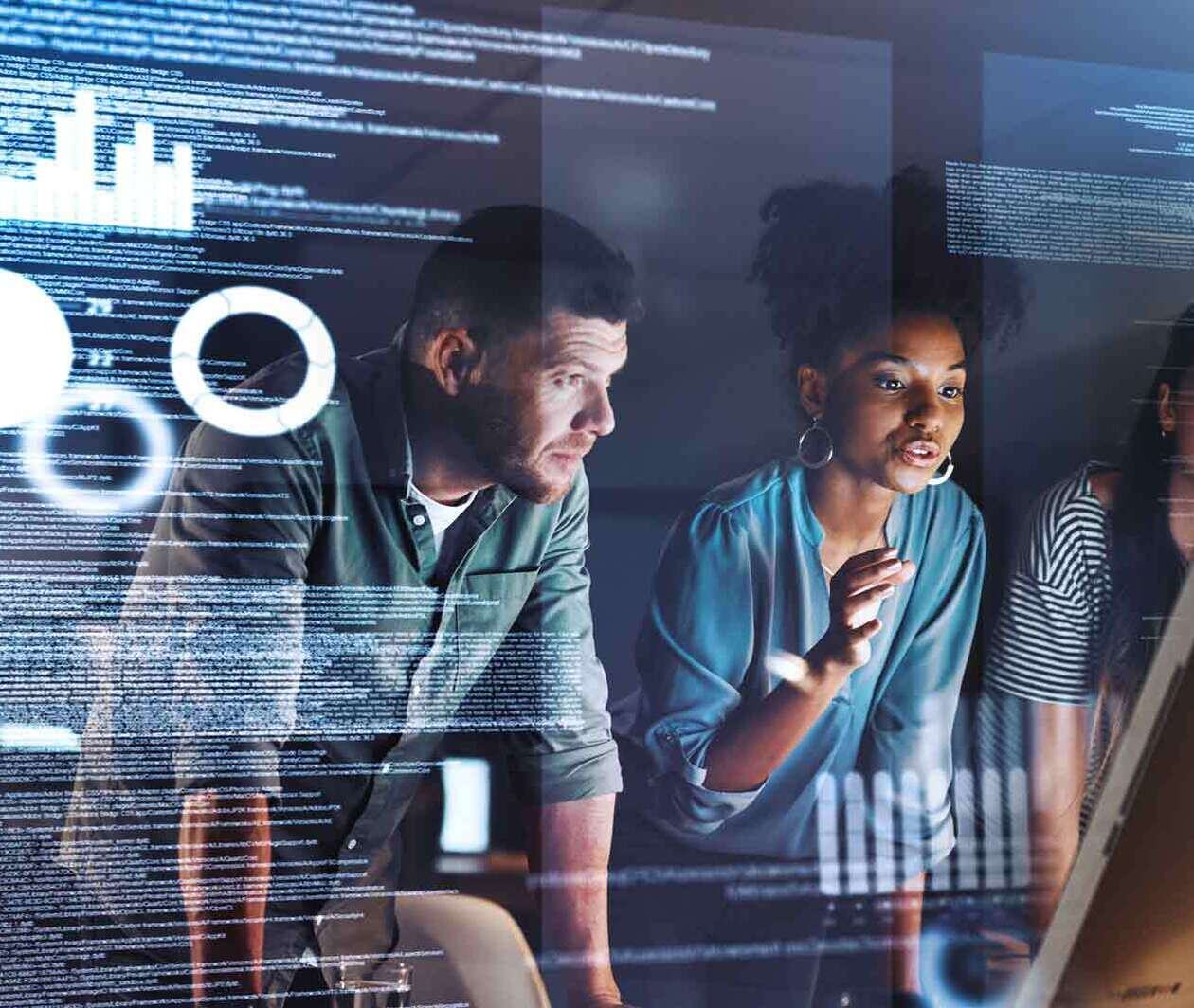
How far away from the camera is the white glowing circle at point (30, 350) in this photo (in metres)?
2.22

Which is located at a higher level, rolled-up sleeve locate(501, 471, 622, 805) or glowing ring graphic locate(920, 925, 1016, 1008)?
rolled-up sleeve locate(501, 471, 622, 805)

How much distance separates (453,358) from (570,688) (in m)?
0.63

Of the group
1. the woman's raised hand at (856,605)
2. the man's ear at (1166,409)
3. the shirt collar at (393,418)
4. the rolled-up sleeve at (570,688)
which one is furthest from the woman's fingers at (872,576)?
the shirt collar at (393,418)

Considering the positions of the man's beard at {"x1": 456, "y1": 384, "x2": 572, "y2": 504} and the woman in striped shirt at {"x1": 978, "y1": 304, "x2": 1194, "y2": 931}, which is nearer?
the man's beard at {"x1": 456, "y1": 384, "x2": 572, "y2": 504}

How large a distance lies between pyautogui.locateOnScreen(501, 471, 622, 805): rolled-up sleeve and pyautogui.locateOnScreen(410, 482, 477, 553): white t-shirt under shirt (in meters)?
0.18

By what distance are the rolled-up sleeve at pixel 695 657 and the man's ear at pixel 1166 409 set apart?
37.0 inches

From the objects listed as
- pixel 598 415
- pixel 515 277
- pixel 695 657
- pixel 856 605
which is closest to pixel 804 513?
pixel 856 605

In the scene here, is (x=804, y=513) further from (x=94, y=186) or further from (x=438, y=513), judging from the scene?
(x=94, y=186)

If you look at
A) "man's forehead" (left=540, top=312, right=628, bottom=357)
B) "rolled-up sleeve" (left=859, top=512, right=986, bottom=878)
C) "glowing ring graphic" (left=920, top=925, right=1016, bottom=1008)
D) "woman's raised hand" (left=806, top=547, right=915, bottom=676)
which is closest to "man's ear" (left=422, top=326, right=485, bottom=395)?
"man's forehead" (left=540, top=312, right=628, bottom=357)

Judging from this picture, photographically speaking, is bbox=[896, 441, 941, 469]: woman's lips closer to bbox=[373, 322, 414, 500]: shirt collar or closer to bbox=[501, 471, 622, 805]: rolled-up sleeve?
bbox=[501, 471, 622, 805]: rolled-up sleeve

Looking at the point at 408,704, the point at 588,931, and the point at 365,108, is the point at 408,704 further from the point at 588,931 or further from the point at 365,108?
the point at 365,108

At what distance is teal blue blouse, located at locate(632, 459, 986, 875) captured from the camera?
8.59 ft

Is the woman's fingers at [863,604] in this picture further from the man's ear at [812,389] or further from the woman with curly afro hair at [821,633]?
the man's ear at [812,389]

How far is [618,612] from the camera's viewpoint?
101 inches
